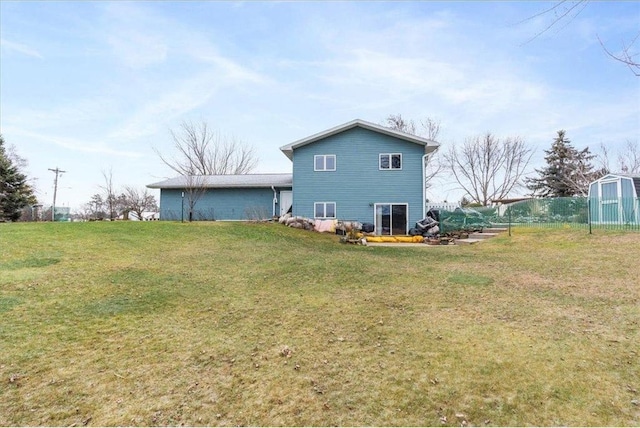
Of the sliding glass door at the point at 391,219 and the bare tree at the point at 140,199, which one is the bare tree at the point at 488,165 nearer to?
the sliding glass door at the point at 391,219

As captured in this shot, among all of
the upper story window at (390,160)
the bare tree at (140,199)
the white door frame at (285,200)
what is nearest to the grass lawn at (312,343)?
the upper story window at (390,160)

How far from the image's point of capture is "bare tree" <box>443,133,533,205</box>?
3531 cm

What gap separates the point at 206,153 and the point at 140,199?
27.2ft

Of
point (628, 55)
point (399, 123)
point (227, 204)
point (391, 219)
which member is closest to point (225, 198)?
point (227, 204)

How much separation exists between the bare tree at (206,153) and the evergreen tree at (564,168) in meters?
30.3

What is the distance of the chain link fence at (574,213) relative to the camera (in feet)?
44.7

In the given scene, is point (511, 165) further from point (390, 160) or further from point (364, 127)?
point (364, 127)

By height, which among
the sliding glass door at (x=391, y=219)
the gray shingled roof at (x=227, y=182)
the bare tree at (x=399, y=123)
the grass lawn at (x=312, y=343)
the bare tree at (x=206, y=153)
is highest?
the bare tree at (x=399, y=123)

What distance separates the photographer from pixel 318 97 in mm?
19359

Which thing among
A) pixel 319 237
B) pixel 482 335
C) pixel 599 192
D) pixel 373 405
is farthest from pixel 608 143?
pixel 373 405

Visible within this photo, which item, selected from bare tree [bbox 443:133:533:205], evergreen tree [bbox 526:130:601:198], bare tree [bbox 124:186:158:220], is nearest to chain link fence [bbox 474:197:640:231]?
evergreen tree [bbox 526:130:601:198]

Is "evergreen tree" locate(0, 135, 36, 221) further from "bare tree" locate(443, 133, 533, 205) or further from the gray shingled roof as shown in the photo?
"bare tree" locate(443, 133, 533, 205)

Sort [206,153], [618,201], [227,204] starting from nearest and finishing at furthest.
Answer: [618,201] → [227,204] → [206,153]

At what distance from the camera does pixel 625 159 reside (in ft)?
99.5
